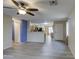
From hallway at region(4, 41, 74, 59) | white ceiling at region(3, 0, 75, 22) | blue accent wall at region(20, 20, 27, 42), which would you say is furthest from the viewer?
blue accent wall at region(20, 20, 27, 42)

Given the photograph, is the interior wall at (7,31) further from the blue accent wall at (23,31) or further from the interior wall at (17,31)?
the blue accent wall at (23,31)

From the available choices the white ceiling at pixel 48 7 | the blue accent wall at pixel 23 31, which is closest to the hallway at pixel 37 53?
the white ceiling at pixel 48 7

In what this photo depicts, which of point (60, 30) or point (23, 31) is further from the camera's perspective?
point (60, 30)

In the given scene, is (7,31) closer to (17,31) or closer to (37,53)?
(37,53)

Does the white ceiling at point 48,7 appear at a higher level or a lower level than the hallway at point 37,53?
higher

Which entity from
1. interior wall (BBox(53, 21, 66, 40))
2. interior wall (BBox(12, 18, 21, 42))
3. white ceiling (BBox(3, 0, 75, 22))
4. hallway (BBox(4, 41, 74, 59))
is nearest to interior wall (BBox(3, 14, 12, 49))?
hallway (BBox(4, 41, 74, 59))

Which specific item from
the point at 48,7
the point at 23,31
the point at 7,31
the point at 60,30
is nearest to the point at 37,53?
the point at 48,7

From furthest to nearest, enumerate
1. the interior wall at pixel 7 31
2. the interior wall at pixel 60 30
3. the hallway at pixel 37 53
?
the interior wall at pixel 60 30
the interior wall at pixel 7 31
the hallway at pixel 37 53

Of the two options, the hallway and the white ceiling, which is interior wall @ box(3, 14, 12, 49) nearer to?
the hallway

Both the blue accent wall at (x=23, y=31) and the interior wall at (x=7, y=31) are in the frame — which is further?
the blue accent wall at (x=23, y=31)

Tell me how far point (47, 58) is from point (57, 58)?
427 mm
